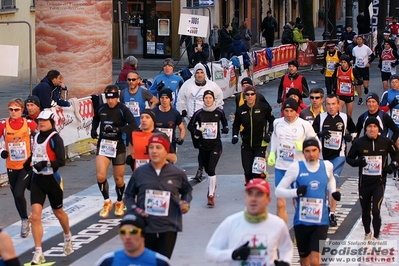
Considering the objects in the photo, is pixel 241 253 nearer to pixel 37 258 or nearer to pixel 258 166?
pixel 37 258

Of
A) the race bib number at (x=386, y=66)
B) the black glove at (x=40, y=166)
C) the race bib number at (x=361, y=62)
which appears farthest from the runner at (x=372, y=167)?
the race bib number at (x=361, y=62)

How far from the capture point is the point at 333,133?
11.9m

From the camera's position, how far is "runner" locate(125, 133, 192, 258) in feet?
27.1

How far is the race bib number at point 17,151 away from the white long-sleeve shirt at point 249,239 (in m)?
5.56

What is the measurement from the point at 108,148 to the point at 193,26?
Result: 12.4 metres

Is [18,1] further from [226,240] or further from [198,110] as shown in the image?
[226,240]

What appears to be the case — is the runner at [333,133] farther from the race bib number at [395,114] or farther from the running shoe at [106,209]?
the race bib number at [395,114]

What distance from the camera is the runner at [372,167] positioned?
34.8 ft

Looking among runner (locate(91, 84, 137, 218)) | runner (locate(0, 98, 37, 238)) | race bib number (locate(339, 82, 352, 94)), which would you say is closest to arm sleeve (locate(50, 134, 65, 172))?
runner (locate(0, 98, 37, 238))

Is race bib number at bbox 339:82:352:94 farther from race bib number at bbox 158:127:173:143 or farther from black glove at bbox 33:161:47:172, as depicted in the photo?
black glove at bbox 33:161:47:172

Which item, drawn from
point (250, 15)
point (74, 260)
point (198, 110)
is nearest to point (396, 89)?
point (198, 110)

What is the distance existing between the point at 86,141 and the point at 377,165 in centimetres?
862

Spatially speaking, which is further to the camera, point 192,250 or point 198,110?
point 198,110

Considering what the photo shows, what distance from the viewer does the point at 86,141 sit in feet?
59.4
